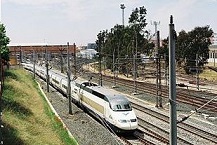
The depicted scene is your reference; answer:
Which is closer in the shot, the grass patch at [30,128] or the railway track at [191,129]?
the grass patch at [30,128]

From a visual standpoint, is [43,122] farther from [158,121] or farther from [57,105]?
[57,105]

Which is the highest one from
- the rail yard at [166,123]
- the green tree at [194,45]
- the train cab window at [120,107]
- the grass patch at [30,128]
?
the green tree at [194,45]

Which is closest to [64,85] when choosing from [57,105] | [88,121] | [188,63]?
[57,105]

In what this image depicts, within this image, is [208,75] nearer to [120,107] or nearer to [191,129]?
[191,129]

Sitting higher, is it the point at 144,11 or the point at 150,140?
the point at 144,11

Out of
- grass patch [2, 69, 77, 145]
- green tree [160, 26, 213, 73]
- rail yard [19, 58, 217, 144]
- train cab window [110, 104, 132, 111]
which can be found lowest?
rail yard [19, 58, 217, 144]

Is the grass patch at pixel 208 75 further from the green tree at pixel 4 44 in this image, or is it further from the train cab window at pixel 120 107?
the train cab window at pixel 120 107

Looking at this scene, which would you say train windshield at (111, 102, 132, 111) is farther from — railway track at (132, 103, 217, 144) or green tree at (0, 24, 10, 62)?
green tree at (0, 24, 10, 62)

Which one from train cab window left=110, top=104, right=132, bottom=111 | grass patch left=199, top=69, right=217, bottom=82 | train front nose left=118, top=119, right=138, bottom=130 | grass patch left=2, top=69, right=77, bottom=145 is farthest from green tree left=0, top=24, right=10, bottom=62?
grass patch left=199, top=69, right=217, bottom=82

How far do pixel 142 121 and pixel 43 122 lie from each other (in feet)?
27.4

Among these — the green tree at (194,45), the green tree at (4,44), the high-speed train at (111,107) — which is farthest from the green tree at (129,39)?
the high-speed train at (111,107)

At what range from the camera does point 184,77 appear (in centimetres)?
6219

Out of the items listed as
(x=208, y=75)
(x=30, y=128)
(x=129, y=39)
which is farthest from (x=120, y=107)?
(x=129, y=39)

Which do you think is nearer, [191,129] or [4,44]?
[191,129]
